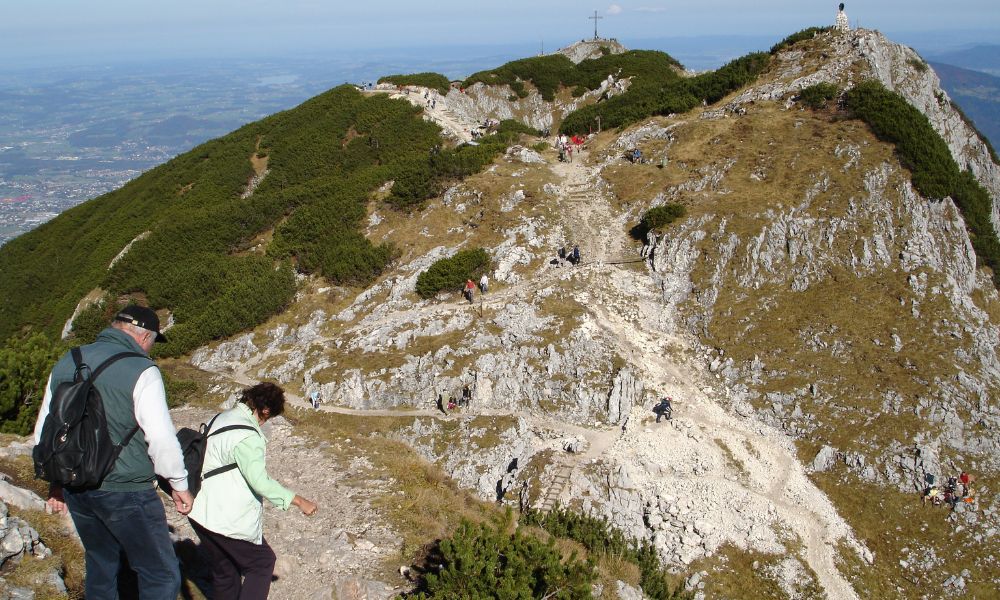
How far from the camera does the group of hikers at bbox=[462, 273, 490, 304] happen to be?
33500mm

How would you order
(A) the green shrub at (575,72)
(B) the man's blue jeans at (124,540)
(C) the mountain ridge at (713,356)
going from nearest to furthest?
(B) the man's blue jeans at (124,540) < (C) the mountain ridge at (713,356) < (A) the green shrub at (575,72)

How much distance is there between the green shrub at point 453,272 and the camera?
3481cm

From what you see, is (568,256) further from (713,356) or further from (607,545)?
(607,545)

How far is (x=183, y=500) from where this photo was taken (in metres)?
6.26

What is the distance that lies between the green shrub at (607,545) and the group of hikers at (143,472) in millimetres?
12378

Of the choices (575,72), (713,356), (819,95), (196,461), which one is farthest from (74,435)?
(575,72)

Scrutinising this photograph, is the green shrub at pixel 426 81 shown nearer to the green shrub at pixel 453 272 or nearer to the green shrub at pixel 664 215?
the green shrub at pixel 453 272

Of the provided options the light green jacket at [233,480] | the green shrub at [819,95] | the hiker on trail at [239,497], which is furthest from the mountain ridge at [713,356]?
the light green jacket at [233,480]

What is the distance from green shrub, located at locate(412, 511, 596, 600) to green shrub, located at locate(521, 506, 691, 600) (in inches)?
252

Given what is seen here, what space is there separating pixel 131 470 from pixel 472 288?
1089 inches

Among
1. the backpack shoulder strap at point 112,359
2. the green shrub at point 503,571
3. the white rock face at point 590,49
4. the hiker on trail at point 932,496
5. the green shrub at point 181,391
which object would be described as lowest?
the hiker on trail at point 932,496

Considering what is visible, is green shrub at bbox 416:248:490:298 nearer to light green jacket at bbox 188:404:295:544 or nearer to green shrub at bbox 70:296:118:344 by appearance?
green shrub at bbox 70:296:118:344

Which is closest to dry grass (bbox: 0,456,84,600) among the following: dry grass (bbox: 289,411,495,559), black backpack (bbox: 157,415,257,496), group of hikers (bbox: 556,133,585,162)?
black backpack (bbox: 157,415,257,496)

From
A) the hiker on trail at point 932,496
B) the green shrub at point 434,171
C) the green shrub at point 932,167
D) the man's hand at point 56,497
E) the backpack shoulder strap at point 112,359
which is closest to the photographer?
the backpack shoulder strap at point 112,359
